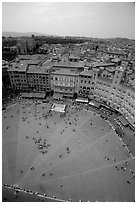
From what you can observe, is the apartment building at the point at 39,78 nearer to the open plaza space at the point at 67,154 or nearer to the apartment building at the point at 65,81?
the apartment building at the point at 65,81

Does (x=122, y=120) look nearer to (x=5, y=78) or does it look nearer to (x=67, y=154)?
(x=67, y=154)

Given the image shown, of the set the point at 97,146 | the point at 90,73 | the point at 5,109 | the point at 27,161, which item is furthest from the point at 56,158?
the point at 90,73

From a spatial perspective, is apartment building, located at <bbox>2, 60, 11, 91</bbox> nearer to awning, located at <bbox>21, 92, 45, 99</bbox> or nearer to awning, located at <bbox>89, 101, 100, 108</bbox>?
awning, located at <bbox>21, 92, 45, 99</bbox>

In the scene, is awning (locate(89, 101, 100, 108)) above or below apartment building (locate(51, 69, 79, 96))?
below

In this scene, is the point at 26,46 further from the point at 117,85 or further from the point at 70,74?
the point at 117,85

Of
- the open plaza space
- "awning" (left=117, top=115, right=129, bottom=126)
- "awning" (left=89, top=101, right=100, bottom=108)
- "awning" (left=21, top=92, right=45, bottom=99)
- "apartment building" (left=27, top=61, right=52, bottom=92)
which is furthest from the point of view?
"apartment building" (left=27, top=61, right=52, bottom=92)

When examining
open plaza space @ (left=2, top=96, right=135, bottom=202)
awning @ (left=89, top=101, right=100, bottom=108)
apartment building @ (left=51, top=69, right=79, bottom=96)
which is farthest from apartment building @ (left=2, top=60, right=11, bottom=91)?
awning @ (left=89, top=101, right=100, bottom=108)

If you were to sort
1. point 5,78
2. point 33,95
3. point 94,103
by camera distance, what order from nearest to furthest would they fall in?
1. point 94,103
2. point 33,95
3. point 5,78

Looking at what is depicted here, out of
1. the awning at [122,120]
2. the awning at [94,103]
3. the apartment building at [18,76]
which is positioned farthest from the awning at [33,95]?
the awning at [122,120]

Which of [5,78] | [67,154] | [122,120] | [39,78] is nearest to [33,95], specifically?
[39,78]
